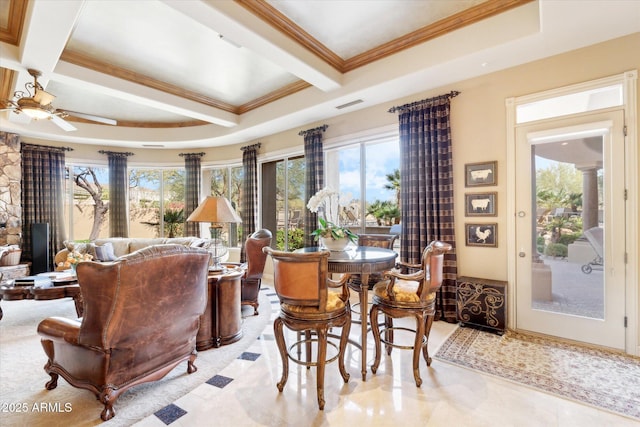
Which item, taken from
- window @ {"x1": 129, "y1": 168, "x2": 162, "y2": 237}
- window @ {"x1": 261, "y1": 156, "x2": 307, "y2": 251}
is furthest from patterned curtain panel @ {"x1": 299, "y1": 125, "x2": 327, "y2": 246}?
window @ {"x1": 129, "y1": 168, "x2": 162, "y2": 237}

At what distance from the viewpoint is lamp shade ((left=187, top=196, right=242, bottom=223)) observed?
301cm

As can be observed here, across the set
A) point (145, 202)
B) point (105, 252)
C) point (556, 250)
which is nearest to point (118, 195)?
point (145, 202)

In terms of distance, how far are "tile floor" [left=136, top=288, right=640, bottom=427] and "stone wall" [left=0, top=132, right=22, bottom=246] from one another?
6.09 meters

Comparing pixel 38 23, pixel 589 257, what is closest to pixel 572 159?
pixel 589 257

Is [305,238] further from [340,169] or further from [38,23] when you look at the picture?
[38,23]

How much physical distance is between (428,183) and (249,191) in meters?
3.88

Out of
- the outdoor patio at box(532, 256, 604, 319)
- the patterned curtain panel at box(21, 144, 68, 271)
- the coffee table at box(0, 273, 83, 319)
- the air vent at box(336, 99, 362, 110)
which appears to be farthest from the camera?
the patterned curtain panel at box(21, 144, 68, 271)

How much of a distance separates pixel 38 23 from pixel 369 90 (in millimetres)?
3330

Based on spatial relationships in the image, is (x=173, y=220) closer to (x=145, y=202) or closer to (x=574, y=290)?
(x=145, y=202)

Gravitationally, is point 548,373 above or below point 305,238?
below

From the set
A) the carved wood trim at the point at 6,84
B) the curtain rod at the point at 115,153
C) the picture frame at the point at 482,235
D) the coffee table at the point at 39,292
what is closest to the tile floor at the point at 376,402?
the picture frame at the point at 482,235

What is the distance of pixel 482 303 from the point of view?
3156 mm

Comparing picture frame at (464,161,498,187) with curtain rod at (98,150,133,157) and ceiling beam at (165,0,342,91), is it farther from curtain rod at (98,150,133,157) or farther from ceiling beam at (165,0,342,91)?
curtain rod at (98,150,133,157)

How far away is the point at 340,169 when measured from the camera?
16.1ft
